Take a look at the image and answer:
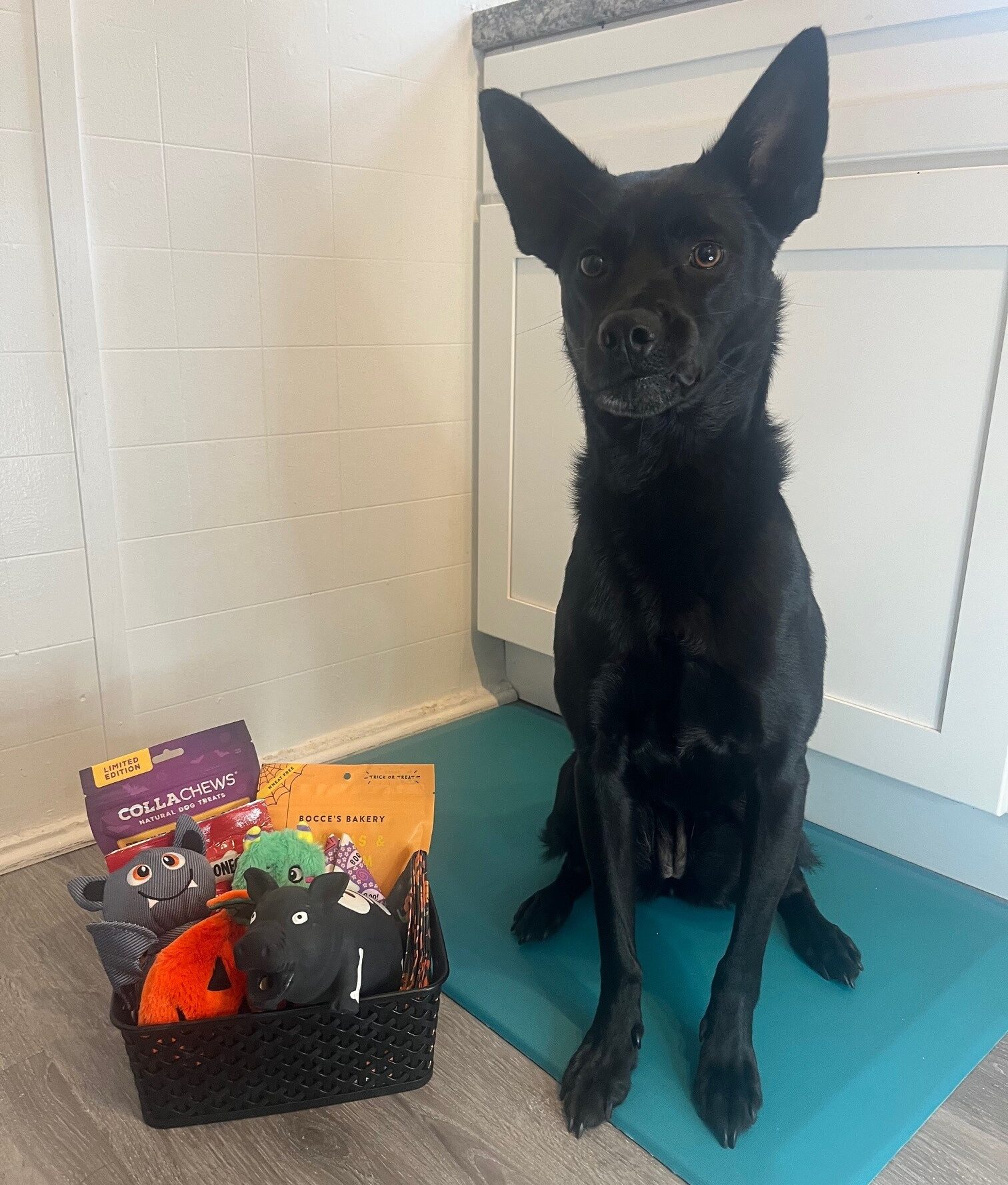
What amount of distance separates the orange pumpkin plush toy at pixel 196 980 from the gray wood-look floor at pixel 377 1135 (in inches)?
6.6

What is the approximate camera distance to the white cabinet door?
128 centimetres

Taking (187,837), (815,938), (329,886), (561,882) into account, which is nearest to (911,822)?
(815,938)

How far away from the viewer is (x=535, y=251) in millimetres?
1195

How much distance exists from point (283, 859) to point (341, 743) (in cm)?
79

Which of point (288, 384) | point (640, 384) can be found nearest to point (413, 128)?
point (288, 384)

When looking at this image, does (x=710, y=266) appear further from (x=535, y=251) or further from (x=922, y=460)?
(x=922, y=460)

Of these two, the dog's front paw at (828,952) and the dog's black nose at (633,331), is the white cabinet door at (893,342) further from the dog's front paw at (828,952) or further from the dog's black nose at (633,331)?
the dog's black nose at (633,331)

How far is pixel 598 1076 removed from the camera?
3.62 ft

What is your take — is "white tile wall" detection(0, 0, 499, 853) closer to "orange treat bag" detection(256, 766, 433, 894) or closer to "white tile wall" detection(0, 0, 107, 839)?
"white tile wall" detection(0, 0, 107, 839)

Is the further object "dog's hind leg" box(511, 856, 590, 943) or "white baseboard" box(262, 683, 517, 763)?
"white baseboard" box(262, 683, 517, 763)

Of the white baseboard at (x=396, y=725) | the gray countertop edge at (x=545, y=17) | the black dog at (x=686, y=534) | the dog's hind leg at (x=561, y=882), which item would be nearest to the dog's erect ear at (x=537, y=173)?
the black dog at (x=686, y=534)

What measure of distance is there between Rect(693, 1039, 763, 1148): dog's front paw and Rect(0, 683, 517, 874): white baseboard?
3.34ft

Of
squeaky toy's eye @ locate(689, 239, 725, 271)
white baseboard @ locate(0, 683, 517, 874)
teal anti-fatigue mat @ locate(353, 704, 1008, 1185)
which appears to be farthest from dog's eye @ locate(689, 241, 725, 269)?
white baseboard @ locate(0, 683, 517, 874)

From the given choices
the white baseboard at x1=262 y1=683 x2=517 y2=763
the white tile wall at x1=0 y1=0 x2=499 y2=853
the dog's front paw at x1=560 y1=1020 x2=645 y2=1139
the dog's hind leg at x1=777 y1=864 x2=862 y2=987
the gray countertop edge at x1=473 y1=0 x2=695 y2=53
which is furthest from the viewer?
the white baseboard at x1=262 y1=683 x2=517 y2=763
